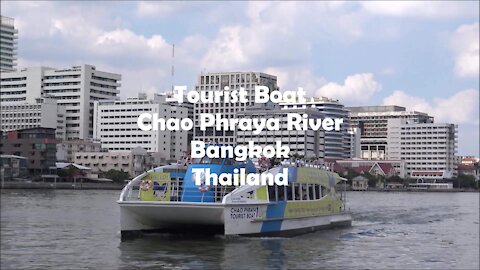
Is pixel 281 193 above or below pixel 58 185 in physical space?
above

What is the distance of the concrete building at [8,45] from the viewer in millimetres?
86150

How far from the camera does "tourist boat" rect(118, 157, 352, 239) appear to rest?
27.2 m

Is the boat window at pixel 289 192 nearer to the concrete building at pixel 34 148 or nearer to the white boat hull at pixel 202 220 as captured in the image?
the white boat hull at pixel 202 220

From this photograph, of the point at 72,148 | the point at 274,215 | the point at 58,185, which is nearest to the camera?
the point at 274,215

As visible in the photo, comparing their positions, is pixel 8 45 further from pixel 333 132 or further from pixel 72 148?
pixel 333 132

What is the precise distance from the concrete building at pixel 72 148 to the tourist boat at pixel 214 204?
121537 millimetres

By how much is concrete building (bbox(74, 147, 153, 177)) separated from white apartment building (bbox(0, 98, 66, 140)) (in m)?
25.7

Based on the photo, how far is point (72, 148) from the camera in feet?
504

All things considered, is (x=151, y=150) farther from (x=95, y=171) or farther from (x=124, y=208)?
(x=124, y=208)

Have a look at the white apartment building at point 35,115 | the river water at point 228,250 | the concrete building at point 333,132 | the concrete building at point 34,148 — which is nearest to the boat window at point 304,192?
the river water at point 228,250

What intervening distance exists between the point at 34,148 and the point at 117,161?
2464cm

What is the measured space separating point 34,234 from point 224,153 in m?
8.52

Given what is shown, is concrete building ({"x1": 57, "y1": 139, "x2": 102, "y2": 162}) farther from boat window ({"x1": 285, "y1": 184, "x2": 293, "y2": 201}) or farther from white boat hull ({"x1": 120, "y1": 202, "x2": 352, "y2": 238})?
boat window ({"x1": 285, "y1": 184, "x2": 293, "y2": 201})

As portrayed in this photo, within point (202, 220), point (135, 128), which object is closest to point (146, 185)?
point (202, 220)
